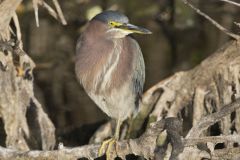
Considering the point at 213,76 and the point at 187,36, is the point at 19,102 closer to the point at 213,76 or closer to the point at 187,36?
the point at 213,76

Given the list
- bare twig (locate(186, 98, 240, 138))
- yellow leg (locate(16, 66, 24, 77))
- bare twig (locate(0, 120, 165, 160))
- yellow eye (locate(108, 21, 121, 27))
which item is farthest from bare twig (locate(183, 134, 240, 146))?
yellow leg (locate(16, 66, 24, 77))

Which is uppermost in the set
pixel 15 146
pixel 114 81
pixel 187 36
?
pixel 114 81

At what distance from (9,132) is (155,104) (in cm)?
99

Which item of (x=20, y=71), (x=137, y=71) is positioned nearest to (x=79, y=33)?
(x=20, y=71)

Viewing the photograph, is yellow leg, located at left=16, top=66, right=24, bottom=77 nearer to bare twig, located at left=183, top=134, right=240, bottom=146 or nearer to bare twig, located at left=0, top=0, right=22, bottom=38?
bare twig, located at left=0, top=0, right=22, bottom=38

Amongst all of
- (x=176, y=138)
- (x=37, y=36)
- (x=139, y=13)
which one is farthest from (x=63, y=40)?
(x=176, y=138)

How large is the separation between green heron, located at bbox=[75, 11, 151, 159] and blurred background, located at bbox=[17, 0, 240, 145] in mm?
1733

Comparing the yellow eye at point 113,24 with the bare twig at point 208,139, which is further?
the yellow eye at point 113,24

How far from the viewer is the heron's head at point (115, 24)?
13.1 feet

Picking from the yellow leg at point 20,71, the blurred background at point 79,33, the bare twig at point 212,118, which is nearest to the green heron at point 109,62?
the yellow leg at point 20,71

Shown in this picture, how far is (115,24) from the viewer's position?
4.04m

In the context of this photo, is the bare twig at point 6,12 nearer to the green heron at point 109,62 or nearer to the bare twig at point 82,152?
the green heron at point 109,62

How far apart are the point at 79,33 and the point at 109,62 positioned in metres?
2.42

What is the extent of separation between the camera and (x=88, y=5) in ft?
20.6
